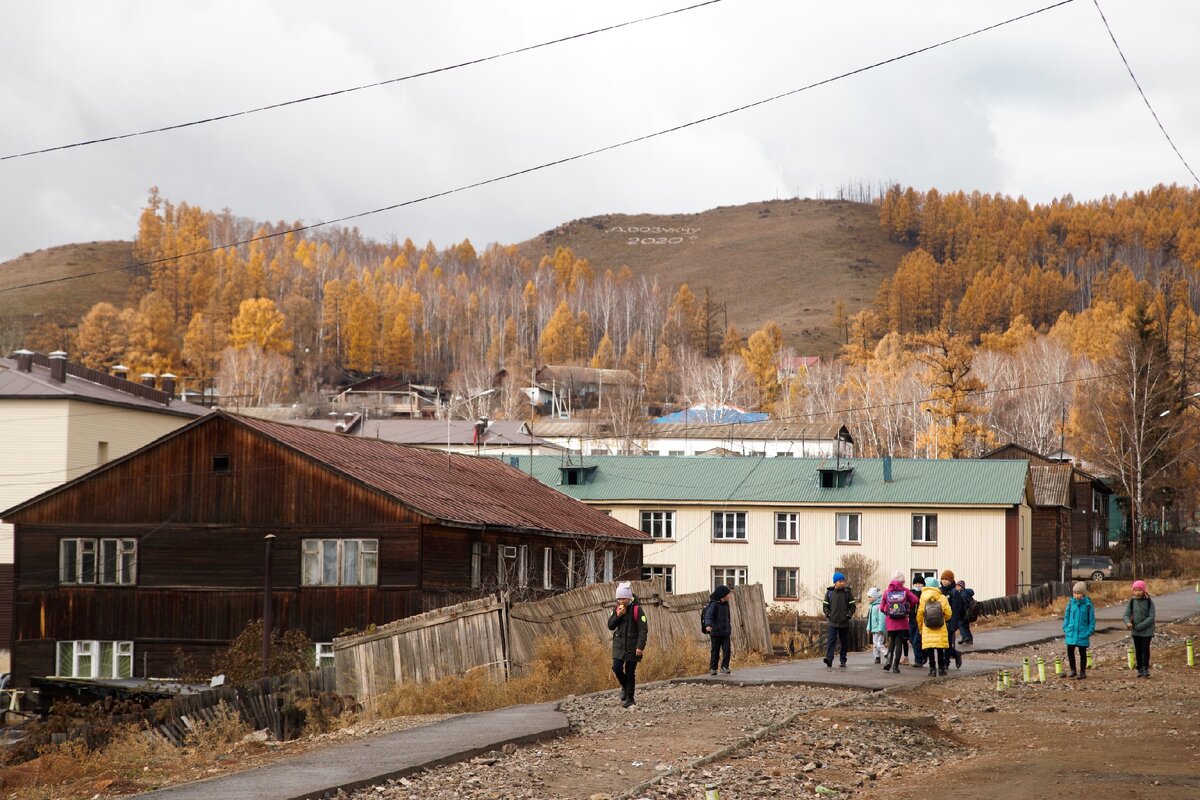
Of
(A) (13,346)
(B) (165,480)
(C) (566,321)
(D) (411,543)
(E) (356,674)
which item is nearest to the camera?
(E) (356,674)

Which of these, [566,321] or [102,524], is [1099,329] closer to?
[566,321]

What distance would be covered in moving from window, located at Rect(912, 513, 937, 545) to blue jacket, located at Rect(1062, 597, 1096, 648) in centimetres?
3725

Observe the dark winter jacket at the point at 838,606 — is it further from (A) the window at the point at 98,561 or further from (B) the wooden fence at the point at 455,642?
(A) the window at the point at 98,561

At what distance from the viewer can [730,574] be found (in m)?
62.9

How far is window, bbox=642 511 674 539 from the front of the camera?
63.4 meters

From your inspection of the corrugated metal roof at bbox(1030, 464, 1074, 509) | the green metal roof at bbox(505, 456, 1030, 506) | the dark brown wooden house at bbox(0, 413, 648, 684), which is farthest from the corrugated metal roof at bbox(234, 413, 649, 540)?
the corrugated metal roof at bbox(1030, 464, 1074, 509)

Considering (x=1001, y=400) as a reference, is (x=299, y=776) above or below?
below

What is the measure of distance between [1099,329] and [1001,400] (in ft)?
132

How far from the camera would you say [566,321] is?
19262 centimetres

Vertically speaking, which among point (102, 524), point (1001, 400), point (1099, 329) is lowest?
point (102, 524)

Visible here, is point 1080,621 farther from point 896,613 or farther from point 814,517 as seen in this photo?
point 814,517

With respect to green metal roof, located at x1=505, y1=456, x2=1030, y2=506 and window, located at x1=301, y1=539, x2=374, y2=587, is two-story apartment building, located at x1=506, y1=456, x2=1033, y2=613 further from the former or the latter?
window, located at x1=301, y1=539, x2=374, y2=587

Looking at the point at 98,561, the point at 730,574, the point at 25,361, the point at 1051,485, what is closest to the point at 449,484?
the point at 98,561

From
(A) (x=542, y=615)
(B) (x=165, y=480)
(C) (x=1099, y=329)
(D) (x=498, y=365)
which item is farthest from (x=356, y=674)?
(D) (x=498, y=365)
